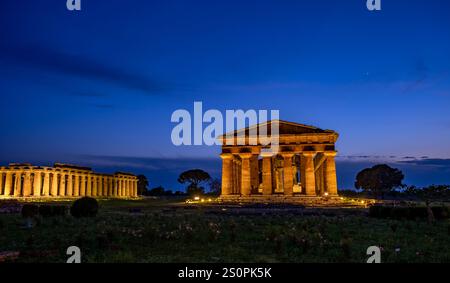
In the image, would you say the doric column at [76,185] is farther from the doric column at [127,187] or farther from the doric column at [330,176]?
the doric column at [330,176]

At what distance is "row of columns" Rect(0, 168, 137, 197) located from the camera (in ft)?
306

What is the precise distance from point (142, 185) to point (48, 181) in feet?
237

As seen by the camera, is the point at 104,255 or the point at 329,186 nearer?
the point at 104,255

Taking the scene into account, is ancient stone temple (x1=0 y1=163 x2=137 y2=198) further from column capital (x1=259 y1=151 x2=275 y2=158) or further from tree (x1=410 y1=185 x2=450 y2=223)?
tree (x1=410 y1=185 x2=450 y2=223)

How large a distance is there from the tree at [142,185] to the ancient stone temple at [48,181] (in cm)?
4253

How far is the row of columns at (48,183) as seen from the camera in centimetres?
9312

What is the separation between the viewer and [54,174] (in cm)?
9619

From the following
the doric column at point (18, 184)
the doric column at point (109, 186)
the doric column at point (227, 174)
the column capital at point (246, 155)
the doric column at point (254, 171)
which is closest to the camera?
the column capital at point (246, 155)

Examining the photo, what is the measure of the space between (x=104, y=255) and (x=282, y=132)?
4790 cm

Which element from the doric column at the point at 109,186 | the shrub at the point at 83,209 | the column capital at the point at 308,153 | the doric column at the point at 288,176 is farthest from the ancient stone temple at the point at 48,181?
the shrub at the point at 83,209

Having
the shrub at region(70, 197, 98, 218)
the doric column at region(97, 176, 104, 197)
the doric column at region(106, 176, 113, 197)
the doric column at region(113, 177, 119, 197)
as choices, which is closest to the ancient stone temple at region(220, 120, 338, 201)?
the shrub at region(70, 197, 98, 218)

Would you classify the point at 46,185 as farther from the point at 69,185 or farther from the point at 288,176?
the point at 288,176
